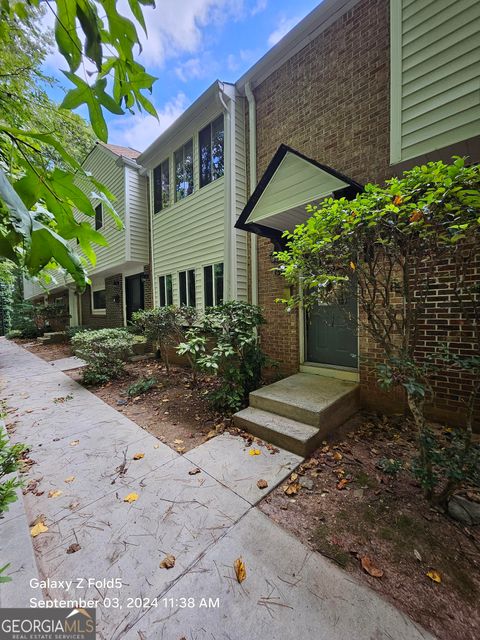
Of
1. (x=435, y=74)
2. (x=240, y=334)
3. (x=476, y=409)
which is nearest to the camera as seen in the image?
(x=435, y=74)

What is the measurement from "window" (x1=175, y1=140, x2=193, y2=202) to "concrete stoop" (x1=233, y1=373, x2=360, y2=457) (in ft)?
19.9

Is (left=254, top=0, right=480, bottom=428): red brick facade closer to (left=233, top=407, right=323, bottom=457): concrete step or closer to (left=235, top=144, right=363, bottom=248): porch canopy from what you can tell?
(left=235, top=144, right=363, bottom=248): porch canopy

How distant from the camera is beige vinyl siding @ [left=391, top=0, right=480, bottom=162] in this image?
2721 millimetres

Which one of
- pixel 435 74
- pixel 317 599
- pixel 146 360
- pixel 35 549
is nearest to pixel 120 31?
pixel 317 599

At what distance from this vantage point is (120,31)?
32.7 inches

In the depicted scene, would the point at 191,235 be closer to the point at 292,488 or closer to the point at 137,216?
Result: the point at 137,216

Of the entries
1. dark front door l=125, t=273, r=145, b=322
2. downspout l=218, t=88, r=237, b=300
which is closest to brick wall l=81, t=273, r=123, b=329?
dark front door l=125, t=273, r=145, b=322

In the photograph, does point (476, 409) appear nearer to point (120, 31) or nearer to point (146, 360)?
point (120, 31)

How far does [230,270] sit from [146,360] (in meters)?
4.44

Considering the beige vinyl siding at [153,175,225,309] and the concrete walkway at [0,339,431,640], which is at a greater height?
the beige vinyl siding at [153,175,225,309]

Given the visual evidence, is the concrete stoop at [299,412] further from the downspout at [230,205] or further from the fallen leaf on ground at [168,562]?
the downspout at [230,205]

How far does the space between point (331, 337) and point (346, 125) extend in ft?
12.1

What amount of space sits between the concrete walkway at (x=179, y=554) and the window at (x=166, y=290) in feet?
17.8

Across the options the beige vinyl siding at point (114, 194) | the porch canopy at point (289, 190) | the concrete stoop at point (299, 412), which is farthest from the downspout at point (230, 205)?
the beige vinyl siding at point (114, 194)
